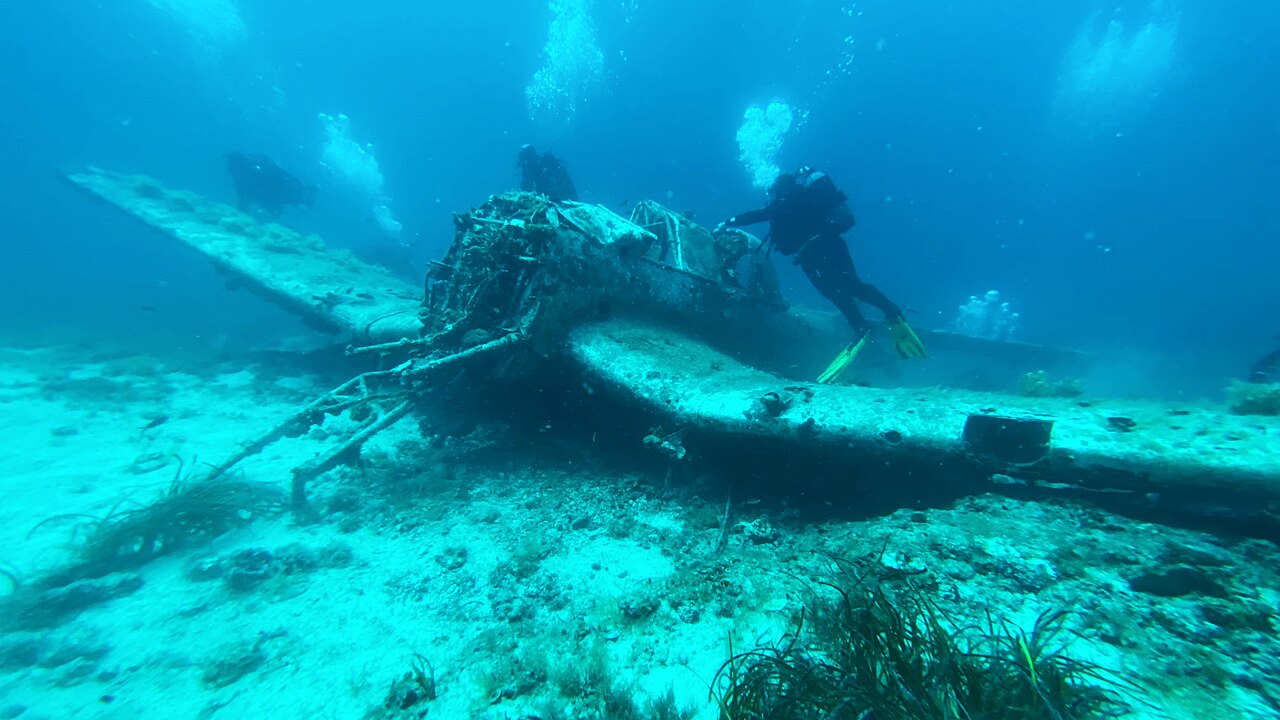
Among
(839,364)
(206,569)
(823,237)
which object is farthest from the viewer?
(823,237)

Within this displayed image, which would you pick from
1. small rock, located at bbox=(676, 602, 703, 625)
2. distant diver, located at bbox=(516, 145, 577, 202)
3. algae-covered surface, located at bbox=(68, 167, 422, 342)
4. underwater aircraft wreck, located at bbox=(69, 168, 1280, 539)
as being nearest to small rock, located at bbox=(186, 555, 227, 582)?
underwater aircraft wreck, located at bbox=(69, 168, 1280, 539)

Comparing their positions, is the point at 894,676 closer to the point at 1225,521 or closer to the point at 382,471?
the point at 1225,521

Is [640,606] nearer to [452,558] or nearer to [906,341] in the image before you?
[452,558]

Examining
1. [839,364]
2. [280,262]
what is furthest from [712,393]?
[280,262]

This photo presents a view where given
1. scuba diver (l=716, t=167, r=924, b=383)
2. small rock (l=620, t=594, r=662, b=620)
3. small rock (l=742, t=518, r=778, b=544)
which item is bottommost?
small rock (l=620, t=594, r=662, b=620)

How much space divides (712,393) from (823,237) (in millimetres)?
6481

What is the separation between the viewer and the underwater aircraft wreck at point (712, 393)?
3.29 meters

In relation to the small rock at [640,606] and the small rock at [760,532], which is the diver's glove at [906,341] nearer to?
the small rock at [760,532]

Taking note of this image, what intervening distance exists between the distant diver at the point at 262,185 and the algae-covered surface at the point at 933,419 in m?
23.7

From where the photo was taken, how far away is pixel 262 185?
2136 cm

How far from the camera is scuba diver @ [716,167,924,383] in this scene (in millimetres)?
9211

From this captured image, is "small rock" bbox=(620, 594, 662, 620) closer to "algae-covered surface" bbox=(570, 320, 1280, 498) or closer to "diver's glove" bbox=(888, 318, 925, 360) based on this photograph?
"algae-covered surface" bbox=(570, 320, 1280, 498)

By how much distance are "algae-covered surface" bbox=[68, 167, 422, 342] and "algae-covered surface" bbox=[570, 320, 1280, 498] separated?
14.4ft

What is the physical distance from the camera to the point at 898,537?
3.54m
